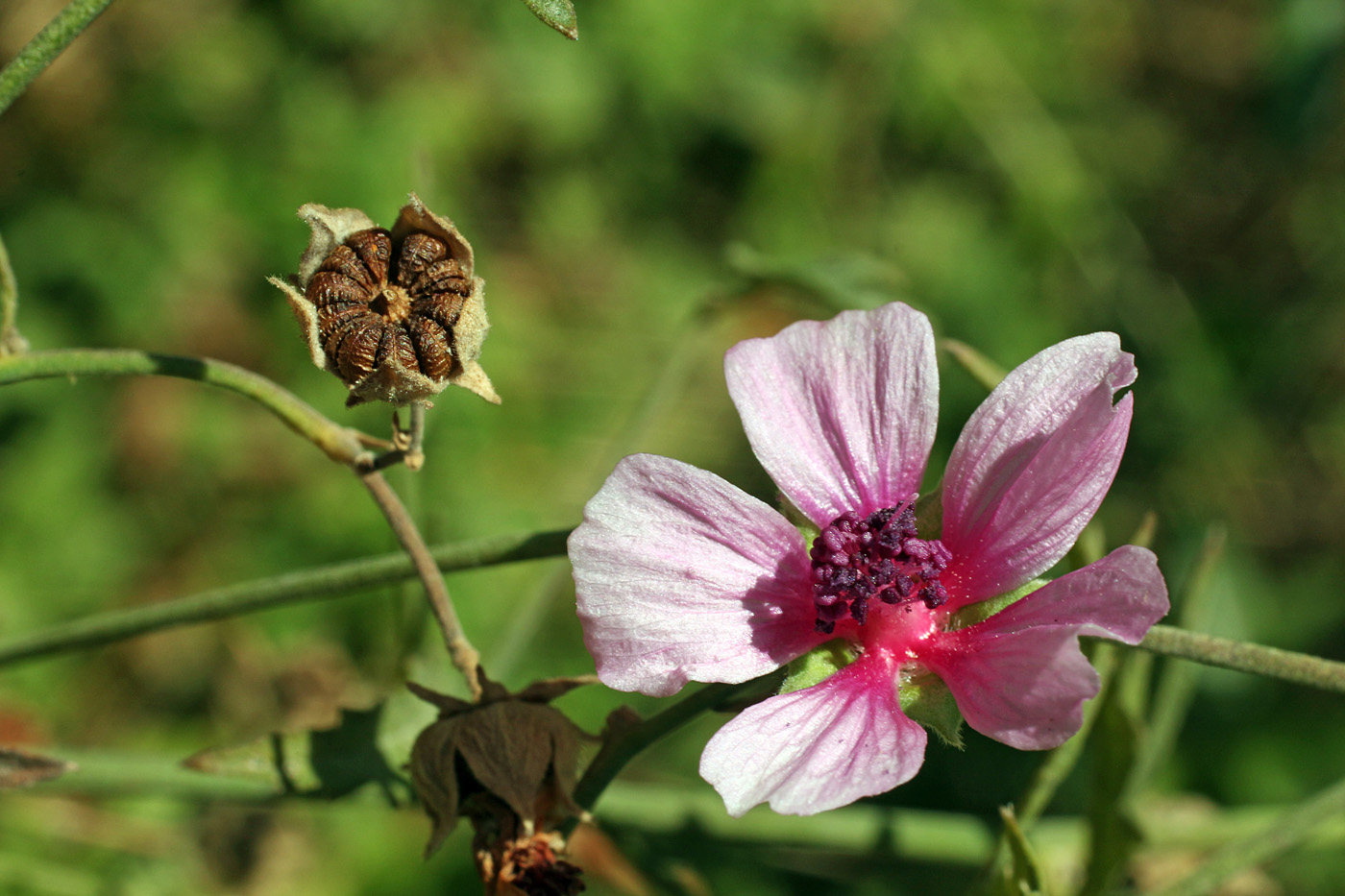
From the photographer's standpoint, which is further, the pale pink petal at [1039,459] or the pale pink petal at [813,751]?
the pale pink petal at [1039,459]

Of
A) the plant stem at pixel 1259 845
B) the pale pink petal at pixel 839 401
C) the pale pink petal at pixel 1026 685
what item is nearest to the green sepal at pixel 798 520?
the pale pink petal at pixel 839 401

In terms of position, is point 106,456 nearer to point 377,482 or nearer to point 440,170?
point 440,170

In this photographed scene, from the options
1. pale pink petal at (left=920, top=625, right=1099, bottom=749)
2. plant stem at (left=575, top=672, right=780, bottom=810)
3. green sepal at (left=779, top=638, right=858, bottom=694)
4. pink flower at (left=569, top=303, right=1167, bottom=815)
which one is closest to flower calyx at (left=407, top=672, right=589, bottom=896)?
plant stem at (left=575, top=672, right=780, bottom=810)

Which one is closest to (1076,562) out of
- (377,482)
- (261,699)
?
(377,482)

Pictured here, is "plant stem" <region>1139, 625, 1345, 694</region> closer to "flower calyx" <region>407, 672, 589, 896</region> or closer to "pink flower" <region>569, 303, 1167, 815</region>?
"pink flower" <region>569, 303, 1167, 815</region>

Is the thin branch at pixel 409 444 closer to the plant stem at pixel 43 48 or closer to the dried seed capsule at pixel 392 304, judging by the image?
the dried seed capsule at pixel 392 304

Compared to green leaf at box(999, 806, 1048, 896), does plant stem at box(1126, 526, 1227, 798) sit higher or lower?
higher
